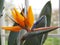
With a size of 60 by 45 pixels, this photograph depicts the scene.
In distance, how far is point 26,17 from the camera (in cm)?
70

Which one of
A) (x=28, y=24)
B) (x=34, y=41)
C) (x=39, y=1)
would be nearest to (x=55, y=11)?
(x=39, y=1)

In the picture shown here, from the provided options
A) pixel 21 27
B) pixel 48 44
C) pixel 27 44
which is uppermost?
pixel 21 27

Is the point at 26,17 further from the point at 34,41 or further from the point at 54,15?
the point at 54,15

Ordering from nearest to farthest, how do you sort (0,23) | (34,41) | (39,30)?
1. (39,30)
2. (34,41)
3. (0,23)

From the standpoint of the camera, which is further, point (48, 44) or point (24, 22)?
point (48, 44)

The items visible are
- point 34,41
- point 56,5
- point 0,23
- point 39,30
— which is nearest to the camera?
point 39,30

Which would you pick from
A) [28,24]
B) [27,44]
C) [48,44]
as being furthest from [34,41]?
[48,44]

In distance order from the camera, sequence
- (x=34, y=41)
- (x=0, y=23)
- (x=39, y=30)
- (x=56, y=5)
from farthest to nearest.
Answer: (x=56, y=5) → (x=0, y=23) → (x=34, y=41) → (x=39, y=30)

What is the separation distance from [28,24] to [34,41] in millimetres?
200

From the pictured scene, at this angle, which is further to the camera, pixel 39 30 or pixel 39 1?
pixel 39 1

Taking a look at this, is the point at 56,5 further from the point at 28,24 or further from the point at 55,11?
the point at 28,24

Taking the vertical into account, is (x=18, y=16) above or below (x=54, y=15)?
above

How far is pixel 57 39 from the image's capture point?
211cm

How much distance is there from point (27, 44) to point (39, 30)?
22 cm
